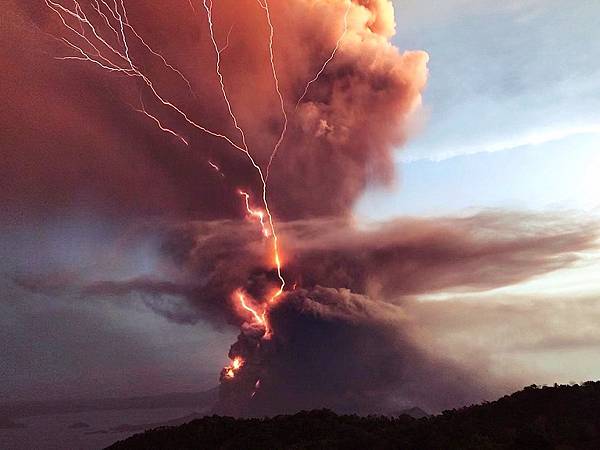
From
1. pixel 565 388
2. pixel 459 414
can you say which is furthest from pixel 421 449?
pixel 565 388

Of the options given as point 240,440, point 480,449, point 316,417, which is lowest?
point 480,449

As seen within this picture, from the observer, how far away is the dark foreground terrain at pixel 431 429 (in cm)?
4419

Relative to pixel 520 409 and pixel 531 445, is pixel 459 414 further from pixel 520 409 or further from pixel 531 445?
pixel 531 445

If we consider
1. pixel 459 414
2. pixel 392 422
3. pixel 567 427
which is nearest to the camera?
pixel 567 427

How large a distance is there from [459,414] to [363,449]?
10.0m

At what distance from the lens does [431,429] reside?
51250mm

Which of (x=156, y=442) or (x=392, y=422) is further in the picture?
(x=156, y=442)

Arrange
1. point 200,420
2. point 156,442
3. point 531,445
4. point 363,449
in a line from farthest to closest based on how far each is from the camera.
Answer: point 200,420 → point 156,442 → point 363,449 → point 531,445

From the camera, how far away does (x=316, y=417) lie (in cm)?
6662

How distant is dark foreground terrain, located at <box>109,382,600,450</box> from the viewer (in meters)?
44.2

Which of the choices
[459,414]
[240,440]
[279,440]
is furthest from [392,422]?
[240,440]

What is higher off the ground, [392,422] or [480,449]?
[392,422]

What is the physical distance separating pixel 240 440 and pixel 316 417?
9336 mm

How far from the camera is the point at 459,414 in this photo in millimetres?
55469
